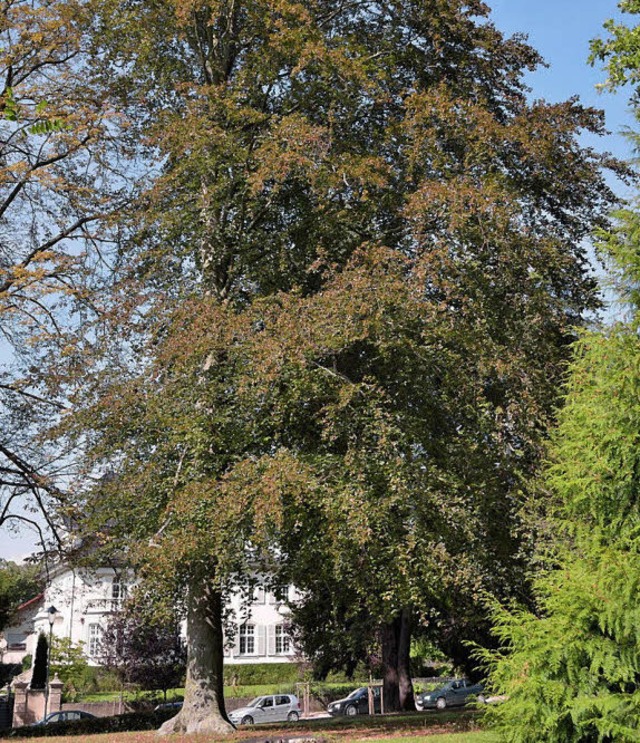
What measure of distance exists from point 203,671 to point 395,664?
388 inches

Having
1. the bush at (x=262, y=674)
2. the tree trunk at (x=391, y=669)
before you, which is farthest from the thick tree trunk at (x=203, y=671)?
the bush at (x=262, y=674)

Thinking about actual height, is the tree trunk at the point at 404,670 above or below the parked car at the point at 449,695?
above

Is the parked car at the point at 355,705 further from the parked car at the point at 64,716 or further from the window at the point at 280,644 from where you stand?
the window at the point at 280,644

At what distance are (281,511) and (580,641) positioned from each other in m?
6.63

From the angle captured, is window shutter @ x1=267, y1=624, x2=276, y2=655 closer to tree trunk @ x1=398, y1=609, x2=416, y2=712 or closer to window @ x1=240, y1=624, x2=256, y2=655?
window @ x1=240, y1=624, x2=256, y2=655

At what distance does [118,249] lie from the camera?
64.3 ft

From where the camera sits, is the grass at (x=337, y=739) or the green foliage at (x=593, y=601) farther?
the grass at (x=337, y=739)

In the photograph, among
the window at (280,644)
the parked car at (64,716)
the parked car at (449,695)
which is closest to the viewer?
the parked car at (64,716)

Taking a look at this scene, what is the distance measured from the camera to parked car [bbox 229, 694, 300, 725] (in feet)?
110

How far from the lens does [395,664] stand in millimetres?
25938

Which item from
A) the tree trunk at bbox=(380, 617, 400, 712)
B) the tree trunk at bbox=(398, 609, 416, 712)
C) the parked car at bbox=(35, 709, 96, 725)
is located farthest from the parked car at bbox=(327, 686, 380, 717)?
the parked car at bbox=(35, 709, 96, 725)

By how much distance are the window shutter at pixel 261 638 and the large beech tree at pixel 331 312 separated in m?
38.5

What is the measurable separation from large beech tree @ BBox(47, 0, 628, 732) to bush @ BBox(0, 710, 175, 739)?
568 cm

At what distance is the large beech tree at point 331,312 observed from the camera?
15.0 meters
